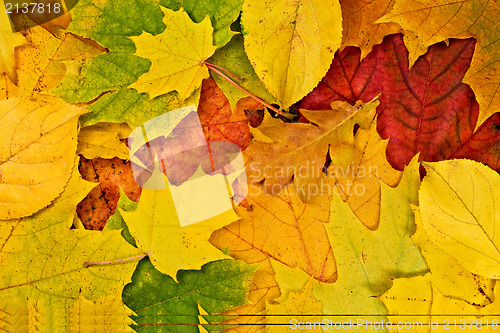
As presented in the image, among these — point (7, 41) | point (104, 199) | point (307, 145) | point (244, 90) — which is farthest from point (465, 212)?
point (7, 41)

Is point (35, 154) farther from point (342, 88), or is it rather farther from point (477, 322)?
point (477, 322)

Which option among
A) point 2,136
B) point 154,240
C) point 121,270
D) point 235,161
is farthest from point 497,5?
point 2,136

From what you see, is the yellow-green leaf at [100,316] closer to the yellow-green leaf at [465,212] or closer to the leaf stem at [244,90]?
the leaf stem at [244,90]

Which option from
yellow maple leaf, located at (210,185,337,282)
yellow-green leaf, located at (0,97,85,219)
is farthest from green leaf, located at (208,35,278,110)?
yellow-green leaf, located at (0,97,85,219)

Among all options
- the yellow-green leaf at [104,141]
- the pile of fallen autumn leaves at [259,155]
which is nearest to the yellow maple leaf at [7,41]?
the pile of fallen autumn leaves at [259,155]

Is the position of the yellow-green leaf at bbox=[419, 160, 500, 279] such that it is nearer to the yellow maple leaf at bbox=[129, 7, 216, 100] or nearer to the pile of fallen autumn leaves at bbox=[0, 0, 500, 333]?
the pile of fallen autumn leaves at bbox=[0, 0, 500, 333]
